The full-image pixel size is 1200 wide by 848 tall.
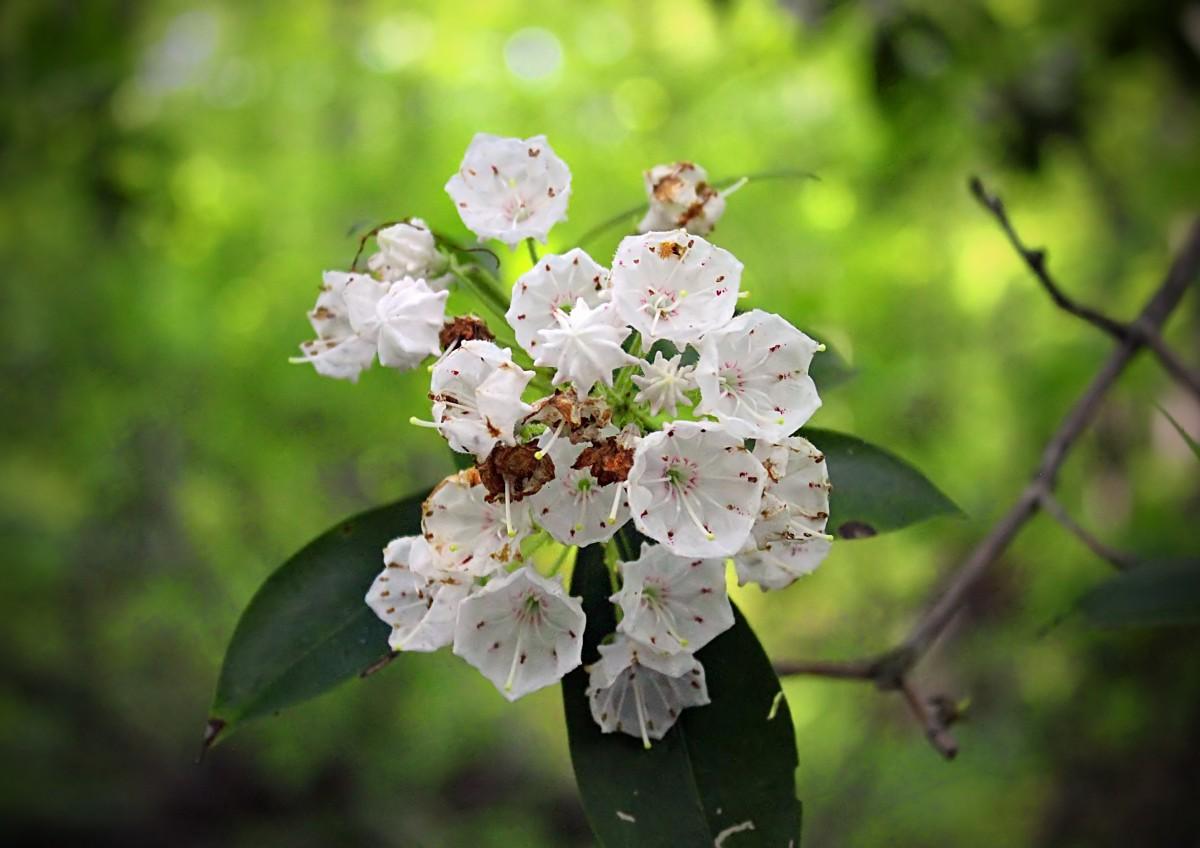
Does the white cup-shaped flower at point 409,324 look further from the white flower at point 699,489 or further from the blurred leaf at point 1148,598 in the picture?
the blurred leaf at point 1148,598

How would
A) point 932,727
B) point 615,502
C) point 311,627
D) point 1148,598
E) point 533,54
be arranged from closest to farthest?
point 615,502, point 311,627, point 932,727, point 1148,598, point 533,54

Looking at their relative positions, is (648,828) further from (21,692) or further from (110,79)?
(21,692)

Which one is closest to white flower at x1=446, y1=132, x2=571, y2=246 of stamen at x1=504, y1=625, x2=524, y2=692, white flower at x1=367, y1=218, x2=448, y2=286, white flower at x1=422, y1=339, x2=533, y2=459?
white flower at x1=367, y1=218, x2=448, y2=286

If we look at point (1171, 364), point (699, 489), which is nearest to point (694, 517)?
point (699, 489)

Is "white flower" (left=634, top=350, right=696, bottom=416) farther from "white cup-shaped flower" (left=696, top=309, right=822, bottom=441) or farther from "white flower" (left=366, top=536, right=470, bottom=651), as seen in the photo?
"white flower" (left=366, top=536, right=470, bottom=651)

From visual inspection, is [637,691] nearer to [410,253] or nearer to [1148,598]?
[410,253]
